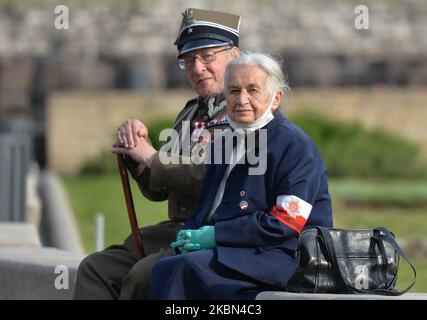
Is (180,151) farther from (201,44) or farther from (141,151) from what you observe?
(201,44)

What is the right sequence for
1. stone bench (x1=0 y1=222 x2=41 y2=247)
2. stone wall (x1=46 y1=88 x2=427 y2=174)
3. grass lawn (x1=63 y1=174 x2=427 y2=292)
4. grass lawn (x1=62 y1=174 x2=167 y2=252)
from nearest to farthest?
stone bench (x1=0 y1=222 x2=41 y2=247) < grass lawn (x1=62 y1=174 x2=167 y2=252) < grass lawn (x1=63 y1=174 x2=427 y2=292) < stone wall (x1=46 y1=88 x2=427 y2=174)

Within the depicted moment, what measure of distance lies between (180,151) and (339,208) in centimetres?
1339

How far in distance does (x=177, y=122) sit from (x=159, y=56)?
1014 inches

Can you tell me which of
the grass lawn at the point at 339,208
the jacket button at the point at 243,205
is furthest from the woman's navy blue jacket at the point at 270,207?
the grass lawn at the point at 339,208

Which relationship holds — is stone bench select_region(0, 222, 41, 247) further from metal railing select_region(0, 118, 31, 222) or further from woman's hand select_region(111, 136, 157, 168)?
woman's hand select_region(111, 136, 157, 168)

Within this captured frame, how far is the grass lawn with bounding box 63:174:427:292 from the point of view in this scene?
53.3 feet

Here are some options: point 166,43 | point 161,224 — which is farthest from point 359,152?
point 161,224

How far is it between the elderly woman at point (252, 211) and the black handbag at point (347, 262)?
172mm

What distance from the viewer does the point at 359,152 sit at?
25.5 m

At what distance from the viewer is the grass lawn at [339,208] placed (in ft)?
53.3

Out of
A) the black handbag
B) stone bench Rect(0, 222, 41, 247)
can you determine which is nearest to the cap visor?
the black handbag

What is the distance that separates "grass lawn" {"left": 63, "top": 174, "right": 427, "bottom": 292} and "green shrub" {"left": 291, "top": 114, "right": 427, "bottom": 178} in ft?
2.46

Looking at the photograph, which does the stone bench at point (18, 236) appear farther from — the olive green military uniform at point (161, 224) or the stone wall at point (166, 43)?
the stone wall at point (166, 43)
